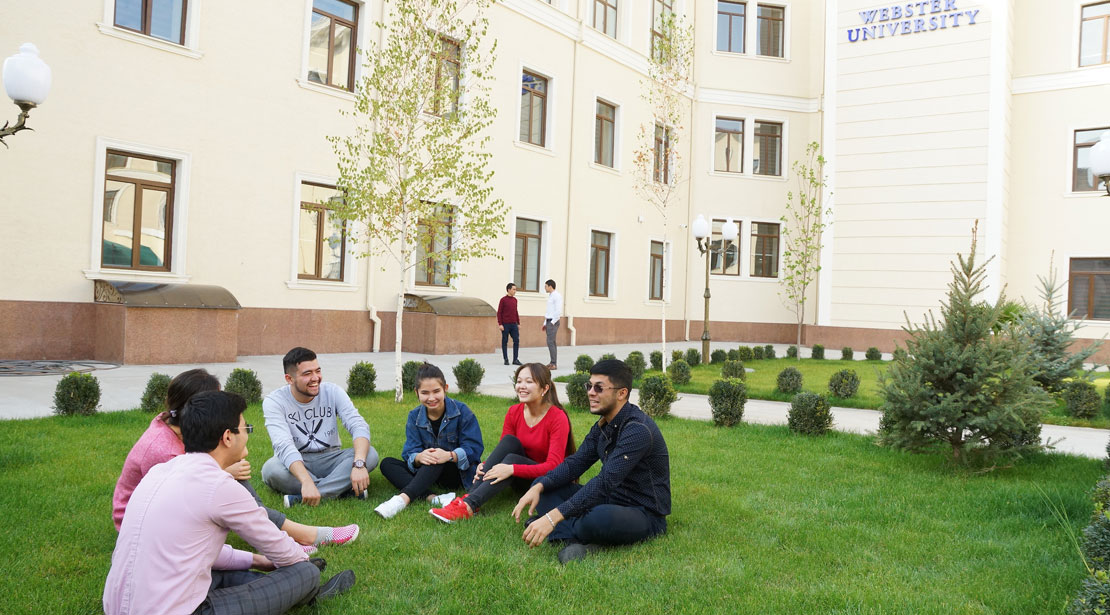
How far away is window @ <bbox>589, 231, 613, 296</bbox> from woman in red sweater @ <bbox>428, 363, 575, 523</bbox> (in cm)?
1789

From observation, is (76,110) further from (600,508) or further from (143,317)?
(600,508)

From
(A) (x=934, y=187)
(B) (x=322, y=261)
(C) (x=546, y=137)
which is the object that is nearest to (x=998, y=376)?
Result: (B) (x=322, y=261)

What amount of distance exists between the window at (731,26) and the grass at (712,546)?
23.3 m

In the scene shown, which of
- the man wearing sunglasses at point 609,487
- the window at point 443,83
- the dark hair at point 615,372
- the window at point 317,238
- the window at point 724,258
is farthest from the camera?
the window at point 724,258

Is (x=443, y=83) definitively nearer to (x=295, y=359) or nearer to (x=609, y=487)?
(x=295, y=359)

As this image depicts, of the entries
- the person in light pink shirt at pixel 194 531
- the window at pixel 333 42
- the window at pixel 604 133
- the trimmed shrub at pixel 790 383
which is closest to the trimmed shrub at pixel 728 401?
the trimmed shrub at pixel 790 383

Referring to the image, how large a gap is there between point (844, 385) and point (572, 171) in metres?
12.1

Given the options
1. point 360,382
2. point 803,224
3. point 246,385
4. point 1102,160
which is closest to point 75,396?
point 246,385

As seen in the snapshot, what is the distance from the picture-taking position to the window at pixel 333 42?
1648 centimetres

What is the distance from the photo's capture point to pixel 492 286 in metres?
20.3

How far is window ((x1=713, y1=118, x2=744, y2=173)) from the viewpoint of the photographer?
2766cm

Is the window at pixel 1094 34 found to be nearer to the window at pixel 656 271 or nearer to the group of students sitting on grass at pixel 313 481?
the window at pixel 656 271

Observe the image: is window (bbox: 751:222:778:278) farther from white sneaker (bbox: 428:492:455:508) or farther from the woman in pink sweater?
the woman in pink sweater

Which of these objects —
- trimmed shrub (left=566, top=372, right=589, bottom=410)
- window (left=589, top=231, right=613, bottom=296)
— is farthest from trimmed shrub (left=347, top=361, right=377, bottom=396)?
window (left=589, top=231, right=613, bottom=296)
